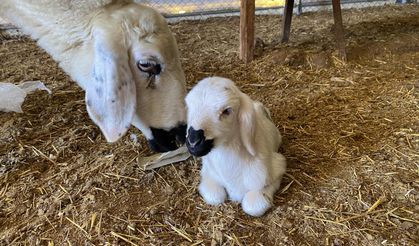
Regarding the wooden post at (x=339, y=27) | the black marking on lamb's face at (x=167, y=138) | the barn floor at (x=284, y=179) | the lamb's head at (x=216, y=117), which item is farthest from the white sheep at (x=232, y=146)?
the wooden post at (x=339, y=27)

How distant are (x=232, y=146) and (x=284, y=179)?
0.57 metres

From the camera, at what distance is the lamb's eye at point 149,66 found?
2.51 meters

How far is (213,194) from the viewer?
2.55 meters

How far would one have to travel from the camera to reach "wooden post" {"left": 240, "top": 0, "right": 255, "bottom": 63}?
4543 millimetres

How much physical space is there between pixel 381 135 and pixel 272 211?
1217 mm

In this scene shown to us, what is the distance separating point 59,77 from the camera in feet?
15.4

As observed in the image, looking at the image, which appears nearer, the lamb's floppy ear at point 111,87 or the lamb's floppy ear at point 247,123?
the lamb's floppy ear at point 247,123

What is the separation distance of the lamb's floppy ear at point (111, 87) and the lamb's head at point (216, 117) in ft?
1.55

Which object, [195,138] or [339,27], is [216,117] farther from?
[339,27]

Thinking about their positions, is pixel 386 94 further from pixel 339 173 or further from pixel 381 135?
pixel 339 173

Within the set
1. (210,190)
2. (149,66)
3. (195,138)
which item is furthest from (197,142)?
(149,66)

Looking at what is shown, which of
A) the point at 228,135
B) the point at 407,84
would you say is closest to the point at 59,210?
the point at 228,135

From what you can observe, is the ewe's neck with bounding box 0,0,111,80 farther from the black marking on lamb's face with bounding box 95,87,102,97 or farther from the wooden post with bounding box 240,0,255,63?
the wooden post with bounding box 240,0,255,63

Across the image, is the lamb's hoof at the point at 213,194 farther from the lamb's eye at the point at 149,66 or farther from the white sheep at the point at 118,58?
the lamb's eye at the point at 149,66
